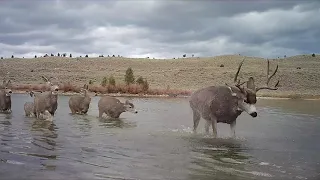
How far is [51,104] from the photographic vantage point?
18.3 meters

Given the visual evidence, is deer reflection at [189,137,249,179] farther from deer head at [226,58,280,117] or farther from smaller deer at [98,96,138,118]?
smaller deer at [98,96,138,118]

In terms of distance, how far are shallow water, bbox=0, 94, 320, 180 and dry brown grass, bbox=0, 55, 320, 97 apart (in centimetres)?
3411

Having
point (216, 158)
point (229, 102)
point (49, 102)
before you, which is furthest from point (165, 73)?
point (216, 158)

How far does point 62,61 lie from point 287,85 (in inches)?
2443

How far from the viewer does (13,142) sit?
37.9 feet

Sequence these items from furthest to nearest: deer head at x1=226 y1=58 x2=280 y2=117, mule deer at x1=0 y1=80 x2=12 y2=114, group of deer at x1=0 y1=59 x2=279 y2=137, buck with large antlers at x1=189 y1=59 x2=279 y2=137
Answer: mule deer at x1=0 y1=80 x2=12 y2=114
group of deer at x1=0 y1=59 x2=279 y2=137
buck with large antlers at x1=189 y1=59 x2=279 y2=137
deer head at x1=226 y1=58 x2=280 y2=117

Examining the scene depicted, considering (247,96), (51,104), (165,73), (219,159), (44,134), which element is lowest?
(219,159)

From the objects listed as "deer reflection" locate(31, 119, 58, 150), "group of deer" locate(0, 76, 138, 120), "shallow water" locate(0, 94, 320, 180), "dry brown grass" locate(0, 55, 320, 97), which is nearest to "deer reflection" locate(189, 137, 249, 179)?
"shallow water" locate(0, 94, 320, 180)

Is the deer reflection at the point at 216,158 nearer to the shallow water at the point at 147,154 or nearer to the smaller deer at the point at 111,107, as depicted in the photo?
the shallow water at the point at 147,154

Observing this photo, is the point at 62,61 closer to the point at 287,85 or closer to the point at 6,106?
the point at 287,85

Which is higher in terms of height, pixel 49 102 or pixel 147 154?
pixel 49 102

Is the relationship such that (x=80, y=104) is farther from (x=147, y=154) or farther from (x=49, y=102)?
(x=147, y=154)

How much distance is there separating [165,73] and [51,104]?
70.3 meters

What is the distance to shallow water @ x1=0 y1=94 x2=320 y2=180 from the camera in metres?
8.27
